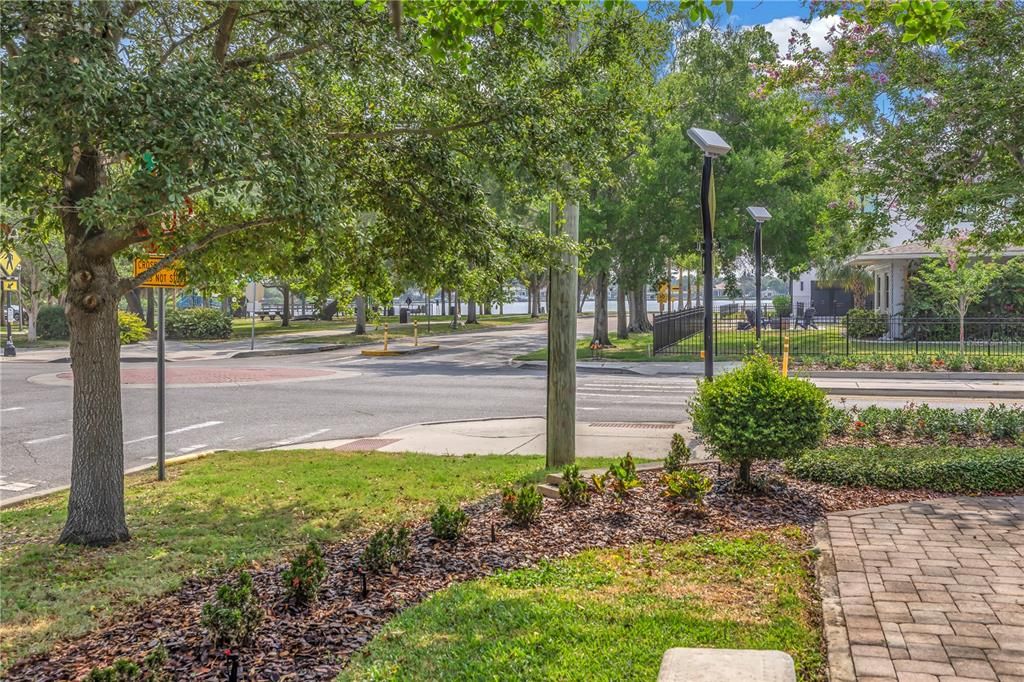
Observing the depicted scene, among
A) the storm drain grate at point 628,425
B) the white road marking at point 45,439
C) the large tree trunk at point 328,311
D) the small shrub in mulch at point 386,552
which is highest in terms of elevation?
the large tree trunk at point 328,311

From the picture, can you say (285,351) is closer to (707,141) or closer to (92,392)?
(707,141)

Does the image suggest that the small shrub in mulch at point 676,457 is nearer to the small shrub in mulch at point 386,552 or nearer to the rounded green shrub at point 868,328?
the small shrub in mulch at point 386,552

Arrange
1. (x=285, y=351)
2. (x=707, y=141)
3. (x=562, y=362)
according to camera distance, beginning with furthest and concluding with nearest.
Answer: (x=285, y=351) < (x=707, y=141) < (x=562, y=362)

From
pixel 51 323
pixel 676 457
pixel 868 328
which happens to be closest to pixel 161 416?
pixel 676 457

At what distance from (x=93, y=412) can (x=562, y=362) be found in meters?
4.78

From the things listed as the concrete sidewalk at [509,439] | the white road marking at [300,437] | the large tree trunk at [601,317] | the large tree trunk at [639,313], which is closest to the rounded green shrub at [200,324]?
the large tree trunk at [601,317]

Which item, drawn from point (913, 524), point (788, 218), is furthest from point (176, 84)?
point (788, 218)

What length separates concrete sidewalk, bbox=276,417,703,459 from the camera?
1073 centimetres

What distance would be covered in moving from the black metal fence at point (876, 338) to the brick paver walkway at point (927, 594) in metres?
16.7

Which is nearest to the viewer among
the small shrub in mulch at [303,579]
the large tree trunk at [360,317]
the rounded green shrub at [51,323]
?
the small shrub in mulch at [303,579]

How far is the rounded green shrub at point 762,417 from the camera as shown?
6980mm

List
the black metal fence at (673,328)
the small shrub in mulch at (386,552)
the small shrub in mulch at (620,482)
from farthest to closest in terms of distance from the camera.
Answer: the black metal fence at (673,328) → the small shrub in mulch at (620,482) → the small shrub in mulch at (386,552)

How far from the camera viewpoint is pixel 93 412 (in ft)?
20.7

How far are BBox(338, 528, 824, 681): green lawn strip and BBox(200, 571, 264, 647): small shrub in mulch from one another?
2.17 feet
